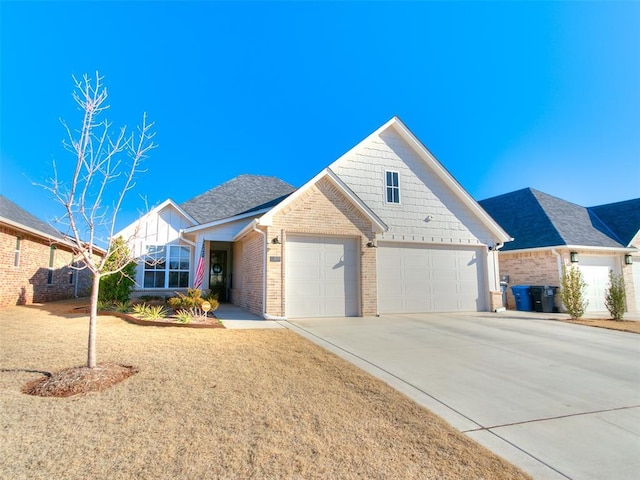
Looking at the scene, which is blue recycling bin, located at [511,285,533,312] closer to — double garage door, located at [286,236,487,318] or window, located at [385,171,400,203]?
double garage door, located at [286,236,487,318]

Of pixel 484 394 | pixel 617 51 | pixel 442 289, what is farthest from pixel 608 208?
pixel 484 394

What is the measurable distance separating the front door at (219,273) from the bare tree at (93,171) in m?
11.8

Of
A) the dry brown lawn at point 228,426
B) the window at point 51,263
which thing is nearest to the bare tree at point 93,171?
the dry brown lawn at point 228,426

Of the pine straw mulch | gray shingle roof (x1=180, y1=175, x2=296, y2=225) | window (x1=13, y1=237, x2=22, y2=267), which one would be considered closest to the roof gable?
gray shingle roof (x1=180, y1=175, x2=296, y2=225)

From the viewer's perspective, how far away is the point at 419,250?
43.8ft

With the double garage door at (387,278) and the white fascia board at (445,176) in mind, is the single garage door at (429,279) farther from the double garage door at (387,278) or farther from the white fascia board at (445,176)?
the white fascia board at (445,176)

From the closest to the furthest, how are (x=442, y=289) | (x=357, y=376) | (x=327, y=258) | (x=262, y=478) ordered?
(x=262, y=478)
(x=357, y=376)
(x=327, y=258)
(x=442, y=289)

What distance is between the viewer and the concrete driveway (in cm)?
322

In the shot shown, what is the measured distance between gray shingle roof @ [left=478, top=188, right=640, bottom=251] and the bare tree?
16.8 m

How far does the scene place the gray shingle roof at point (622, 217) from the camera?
1748 centimetres

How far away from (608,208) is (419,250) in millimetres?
14641

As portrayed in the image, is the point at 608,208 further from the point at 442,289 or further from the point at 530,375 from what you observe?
the point at 530,375

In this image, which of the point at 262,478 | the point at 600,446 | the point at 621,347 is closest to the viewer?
the point at 262,478

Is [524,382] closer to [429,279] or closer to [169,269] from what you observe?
[429,279]
